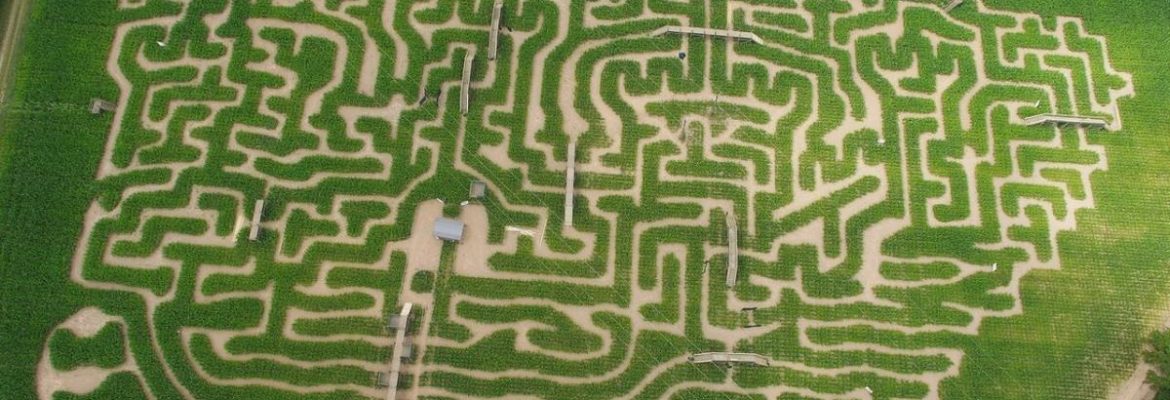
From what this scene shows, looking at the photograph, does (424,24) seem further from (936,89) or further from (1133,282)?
(1133,282)

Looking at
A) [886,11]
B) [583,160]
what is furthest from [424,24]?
[886,11]

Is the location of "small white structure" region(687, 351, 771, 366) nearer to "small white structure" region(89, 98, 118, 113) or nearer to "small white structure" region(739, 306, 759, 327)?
"small white structure" region(739, 306, 759, 327)

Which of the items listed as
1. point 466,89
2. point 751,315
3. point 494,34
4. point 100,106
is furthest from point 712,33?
point 100,106

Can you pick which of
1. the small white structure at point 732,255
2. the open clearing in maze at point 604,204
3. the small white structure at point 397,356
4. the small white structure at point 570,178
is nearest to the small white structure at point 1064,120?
the open clearing in maze at point 604,204

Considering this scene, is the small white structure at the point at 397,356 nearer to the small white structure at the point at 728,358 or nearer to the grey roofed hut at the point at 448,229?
the grey roofed hut at the point at 448,229

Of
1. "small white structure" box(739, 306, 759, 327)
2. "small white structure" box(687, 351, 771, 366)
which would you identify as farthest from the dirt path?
"small white structure" box(739, 306, 759, 327)

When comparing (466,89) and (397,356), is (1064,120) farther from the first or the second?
(397,356)
